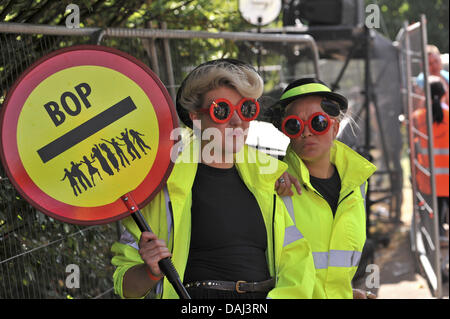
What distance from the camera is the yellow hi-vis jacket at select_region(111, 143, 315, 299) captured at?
7.36 ft

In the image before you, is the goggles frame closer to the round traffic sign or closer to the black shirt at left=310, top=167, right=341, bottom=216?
the round traffic sign

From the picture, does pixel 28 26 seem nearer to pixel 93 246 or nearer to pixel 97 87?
pixel 97 87

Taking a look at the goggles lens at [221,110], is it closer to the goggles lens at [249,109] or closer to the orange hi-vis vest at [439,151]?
the goggles lens at [249,109]

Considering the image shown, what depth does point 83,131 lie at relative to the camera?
2092 millimetres

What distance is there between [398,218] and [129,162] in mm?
7725

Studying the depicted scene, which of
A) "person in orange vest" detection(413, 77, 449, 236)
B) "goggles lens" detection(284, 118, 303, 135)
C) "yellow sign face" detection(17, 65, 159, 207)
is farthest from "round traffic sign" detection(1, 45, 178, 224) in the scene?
"person in orange vest" detection(413, 77, 449, 236)

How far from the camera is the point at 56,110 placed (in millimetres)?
2088

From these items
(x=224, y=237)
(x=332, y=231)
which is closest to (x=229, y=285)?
(x=224, y=237)

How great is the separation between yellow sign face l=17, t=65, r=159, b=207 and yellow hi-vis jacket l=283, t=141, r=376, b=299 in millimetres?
653

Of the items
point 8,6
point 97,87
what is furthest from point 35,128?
point 8,6

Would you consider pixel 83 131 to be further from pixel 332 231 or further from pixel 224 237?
pixel 332 231

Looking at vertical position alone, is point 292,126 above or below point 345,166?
above

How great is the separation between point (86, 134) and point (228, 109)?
1.51ft

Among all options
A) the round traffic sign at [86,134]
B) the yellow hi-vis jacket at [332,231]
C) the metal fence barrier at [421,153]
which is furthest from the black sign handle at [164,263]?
the metal fence barrier at [421,153]
